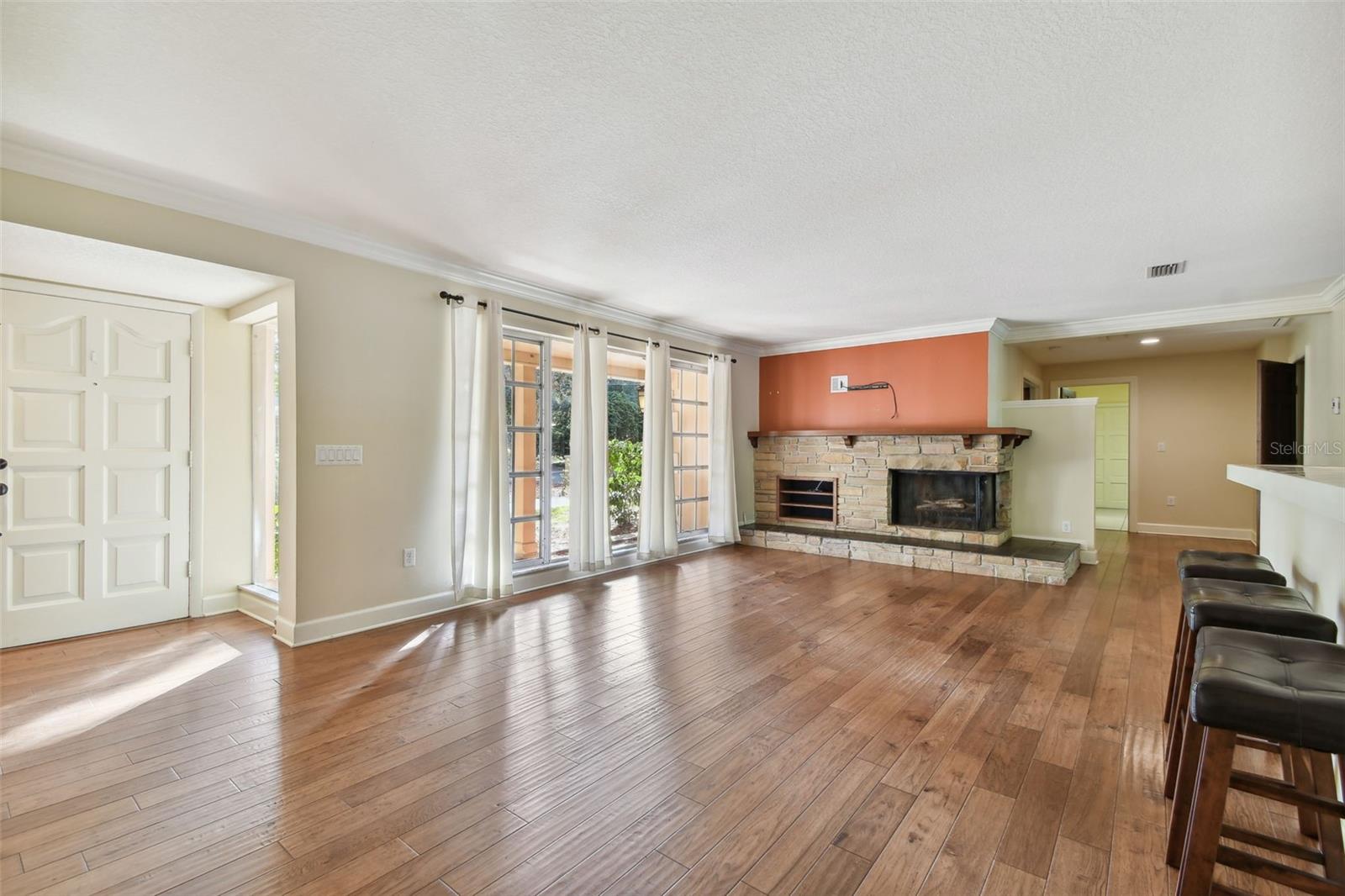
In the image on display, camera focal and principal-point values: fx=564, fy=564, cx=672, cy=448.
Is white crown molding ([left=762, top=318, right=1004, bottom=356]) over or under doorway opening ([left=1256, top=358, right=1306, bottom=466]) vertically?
over

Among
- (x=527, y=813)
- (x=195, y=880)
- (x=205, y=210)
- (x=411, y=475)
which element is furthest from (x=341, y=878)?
(x=205, y=210)

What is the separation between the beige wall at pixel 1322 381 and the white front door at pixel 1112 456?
3555mm

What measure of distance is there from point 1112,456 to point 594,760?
33.4 feet

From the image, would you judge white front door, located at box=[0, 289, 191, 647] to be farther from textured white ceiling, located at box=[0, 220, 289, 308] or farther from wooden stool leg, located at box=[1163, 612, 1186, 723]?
wooden stool leg, located at box=[1163, 612, 1186, 723]

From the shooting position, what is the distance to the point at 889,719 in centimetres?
246

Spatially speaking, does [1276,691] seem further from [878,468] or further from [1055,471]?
[1055,471]

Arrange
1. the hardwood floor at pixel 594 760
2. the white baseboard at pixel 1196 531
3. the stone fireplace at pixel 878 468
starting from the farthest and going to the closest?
1. the white baseboard at pixel 1196 531
2. the stone fireplace at pixel 878 468
3. the hardwood floor at pixel 594 760

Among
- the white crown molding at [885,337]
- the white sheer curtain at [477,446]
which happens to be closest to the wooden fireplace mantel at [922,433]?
the white crown molding at [885,337]

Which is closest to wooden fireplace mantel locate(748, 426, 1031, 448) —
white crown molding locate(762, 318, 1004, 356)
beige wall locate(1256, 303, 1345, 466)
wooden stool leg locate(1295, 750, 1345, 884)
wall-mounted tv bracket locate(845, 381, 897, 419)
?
wall-mounted tv bracket locate(845, 381, 897, 419)

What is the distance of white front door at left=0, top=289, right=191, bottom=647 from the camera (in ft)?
10.8

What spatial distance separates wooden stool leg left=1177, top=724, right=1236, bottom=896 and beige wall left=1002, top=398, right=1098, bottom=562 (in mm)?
5324

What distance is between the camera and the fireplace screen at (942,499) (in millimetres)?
5750

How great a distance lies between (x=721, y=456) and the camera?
21.6 feet

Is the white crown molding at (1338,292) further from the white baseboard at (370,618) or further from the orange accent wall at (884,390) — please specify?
the white baseboard at (370,618)
